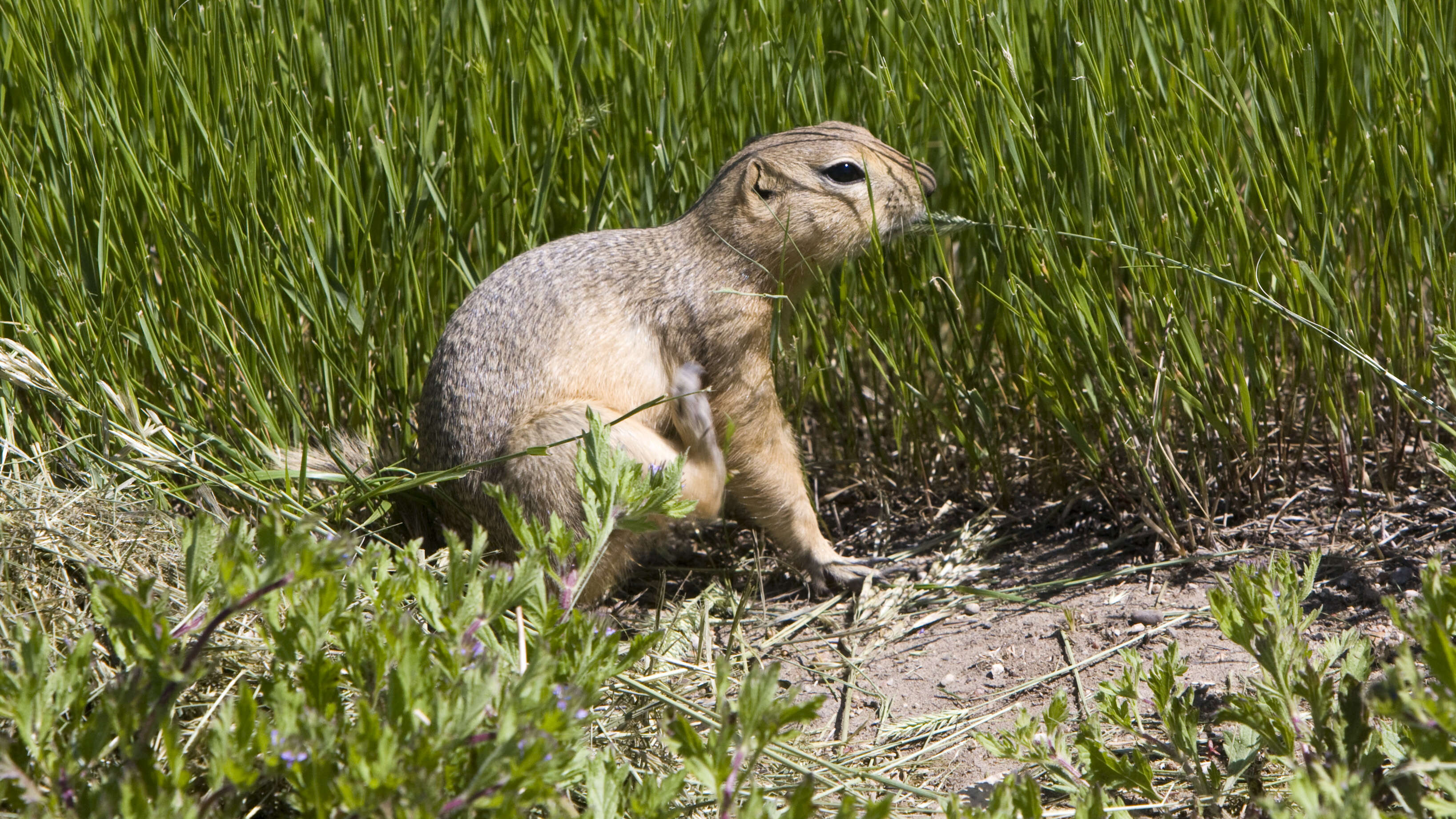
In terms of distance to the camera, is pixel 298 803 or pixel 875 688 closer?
pixel 298 803

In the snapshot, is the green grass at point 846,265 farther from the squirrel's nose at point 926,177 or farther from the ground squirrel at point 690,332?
the ground squirrel at point 690,332

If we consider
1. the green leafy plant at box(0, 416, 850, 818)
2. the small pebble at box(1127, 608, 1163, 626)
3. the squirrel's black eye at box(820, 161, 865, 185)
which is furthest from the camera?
the squirrel's black eye at box(820, 161, 865, 185)

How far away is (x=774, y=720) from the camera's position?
1632 mm

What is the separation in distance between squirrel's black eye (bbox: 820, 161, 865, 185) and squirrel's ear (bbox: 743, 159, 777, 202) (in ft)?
0.48

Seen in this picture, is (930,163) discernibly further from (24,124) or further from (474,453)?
(24,124)

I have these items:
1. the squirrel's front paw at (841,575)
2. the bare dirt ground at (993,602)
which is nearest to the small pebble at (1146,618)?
the bare dirt ground at (993,602)

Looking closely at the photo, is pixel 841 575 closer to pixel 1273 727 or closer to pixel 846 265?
pixel 846 265

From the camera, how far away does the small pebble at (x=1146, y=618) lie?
276cm

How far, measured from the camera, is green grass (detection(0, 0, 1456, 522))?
286cm

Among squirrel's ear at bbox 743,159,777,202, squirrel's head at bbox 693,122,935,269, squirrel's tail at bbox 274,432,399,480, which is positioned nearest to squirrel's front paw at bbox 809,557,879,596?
squirrel's head at bbox 693,122,935,269

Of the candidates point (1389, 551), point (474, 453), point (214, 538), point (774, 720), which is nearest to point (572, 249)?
point (474, 453)

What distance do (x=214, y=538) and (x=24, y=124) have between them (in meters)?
2.18

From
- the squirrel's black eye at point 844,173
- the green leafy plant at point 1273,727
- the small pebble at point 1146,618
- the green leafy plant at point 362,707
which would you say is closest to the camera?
the green leafy plant at point 362,707

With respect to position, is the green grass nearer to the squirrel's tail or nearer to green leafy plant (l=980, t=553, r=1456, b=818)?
the squirrel's tail
